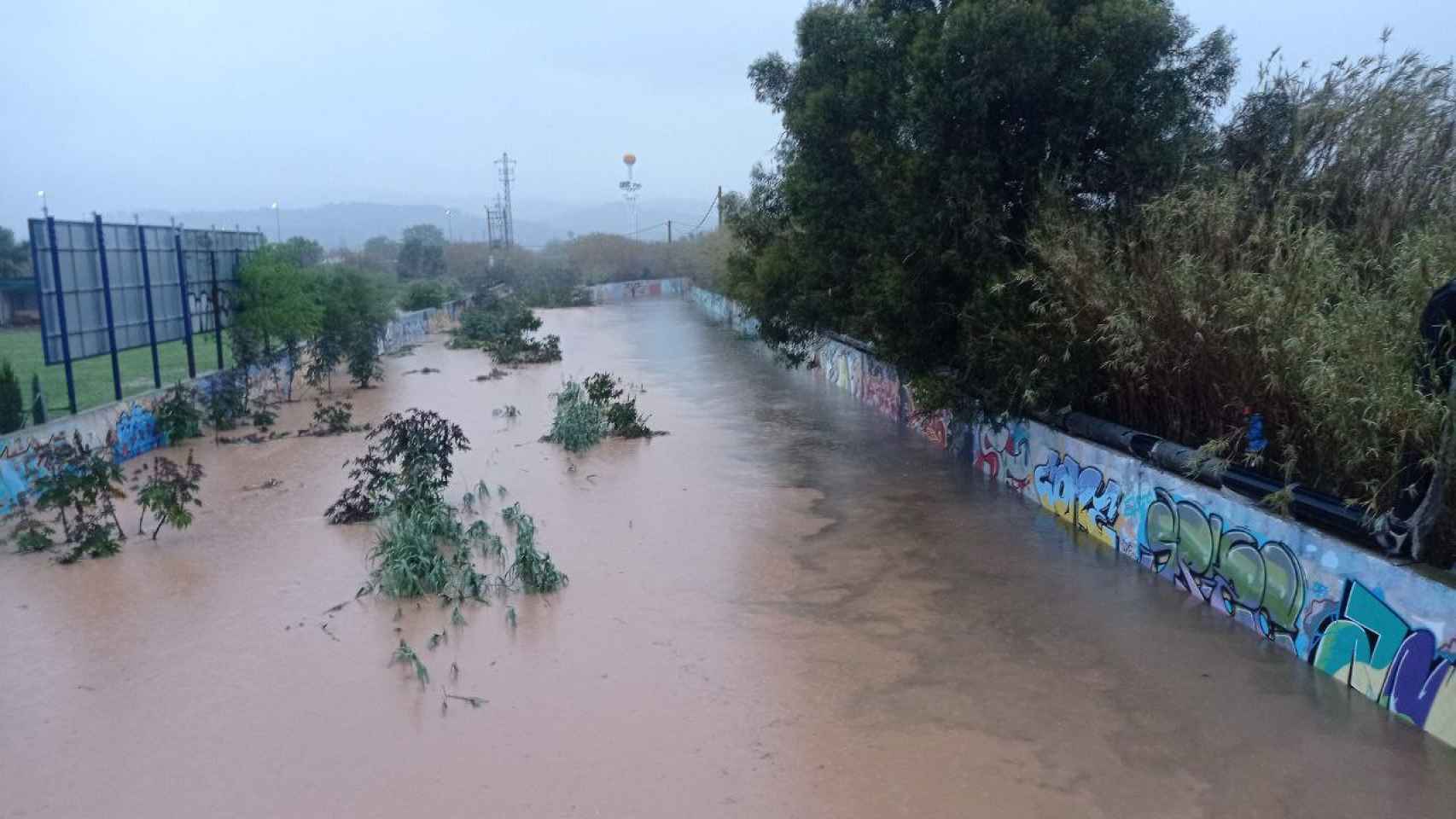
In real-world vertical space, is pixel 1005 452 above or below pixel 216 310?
below

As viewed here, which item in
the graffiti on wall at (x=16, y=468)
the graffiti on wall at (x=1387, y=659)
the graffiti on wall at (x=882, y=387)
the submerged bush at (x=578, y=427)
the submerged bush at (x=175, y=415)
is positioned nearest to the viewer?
the graffiti on wall at (x=1387, y=659)

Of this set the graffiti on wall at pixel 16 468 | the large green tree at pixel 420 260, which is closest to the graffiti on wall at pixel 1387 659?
the graffiti on wall at pixel 16 468

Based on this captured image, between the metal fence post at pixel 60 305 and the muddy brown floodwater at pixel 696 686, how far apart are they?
149 inches

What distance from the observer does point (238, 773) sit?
20.6ft

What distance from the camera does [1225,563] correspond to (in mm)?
8711

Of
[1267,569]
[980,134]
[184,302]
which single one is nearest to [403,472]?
[980,134]

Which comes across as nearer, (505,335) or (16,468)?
(16,468)

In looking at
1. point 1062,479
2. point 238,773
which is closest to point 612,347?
point 1062,479

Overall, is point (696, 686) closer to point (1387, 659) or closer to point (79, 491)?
point (1387, 659)

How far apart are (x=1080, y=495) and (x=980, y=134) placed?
4.38 meters

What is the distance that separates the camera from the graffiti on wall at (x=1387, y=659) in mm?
6324

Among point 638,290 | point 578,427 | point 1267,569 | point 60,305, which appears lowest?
point 638,290

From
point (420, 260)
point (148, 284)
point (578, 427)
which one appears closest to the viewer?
point (578, 427)

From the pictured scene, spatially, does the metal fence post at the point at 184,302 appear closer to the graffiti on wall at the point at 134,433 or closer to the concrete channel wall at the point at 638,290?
the graffiti on wall at the point at 134,433
